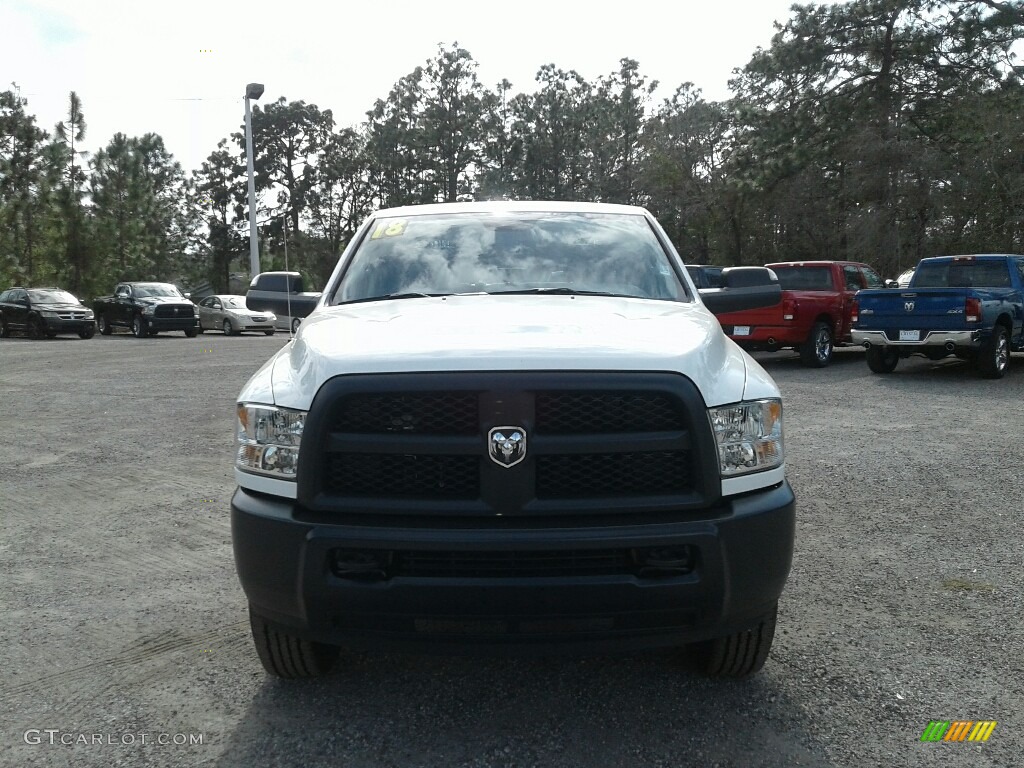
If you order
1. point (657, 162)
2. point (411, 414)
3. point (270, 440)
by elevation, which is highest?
point (657, 162)

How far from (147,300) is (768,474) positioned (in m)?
30.2

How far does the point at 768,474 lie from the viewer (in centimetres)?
308

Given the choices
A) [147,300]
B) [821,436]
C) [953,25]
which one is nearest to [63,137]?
[147,300]

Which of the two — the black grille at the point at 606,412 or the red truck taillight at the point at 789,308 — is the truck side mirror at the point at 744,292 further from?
the red truck taillight at the point at 789,308

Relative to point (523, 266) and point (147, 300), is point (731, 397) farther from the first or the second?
point (147, 300)

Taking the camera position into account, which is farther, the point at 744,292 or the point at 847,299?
the point at 847,299

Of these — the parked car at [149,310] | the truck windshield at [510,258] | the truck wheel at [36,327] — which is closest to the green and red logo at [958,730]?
the truck windshield at [510,258]

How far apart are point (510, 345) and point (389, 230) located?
6.30 feet

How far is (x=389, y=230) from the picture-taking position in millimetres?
4695

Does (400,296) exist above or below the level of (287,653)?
above

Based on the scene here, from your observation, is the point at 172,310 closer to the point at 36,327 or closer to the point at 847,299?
the point at 36,327

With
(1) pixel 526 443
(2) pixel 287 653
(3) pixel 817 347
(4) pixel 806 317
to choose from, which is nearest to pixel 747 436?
(1) pixel 526 443

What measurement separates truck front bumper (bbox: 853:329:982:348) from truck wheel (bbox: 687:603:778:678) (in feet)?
37.3

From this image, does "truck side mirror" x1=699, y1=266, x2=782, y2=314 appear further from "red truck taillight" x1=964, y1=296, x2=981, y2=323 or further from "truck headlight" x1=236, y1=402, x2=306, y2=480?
"red truck taillight" x1=964, y1=296, x2=981, y2=323
